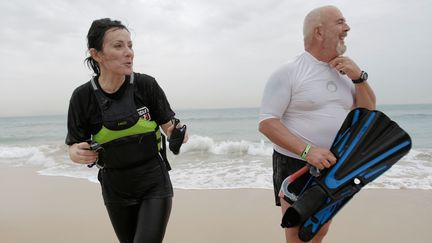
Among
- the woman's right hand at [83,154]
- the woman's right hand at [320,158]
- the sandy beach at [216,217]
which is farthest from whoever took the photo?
the sandy beach at [216,217]

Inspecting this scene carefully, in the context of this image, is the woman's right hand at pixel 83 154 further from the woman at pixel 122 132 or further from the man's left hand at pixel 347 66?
the man's left hand at pixel 347 66

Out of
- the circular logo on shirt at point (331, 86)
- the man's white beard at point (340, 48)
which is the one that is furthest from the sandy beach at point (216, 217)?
the man's white beard at point (340, 48)

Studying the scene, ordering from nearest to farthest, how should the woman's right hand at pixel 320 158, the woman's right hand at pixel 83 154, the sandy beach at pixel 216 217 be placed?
the woman's right hand at pixel 320 158 → the woman's right hand at pixel 83 154 → the sandy beach at pixel 216 217

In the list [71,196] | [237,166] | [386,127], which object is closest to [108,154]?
[386,127]

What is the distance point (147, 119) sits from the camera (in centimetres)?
233

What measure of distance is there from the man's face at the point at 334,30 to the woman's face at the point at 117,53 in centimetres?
124

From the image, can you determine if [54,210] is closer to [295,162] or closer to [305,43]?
[295,162]

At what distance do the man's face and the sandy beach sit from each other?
2.72 meters

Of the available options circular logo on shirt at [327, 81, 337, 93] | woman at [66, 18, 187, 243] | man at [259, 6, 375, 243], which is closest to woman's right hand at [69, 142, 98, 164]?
woman at [66, 18, 187, 243]

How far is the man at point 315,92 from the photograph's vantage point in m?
2.09

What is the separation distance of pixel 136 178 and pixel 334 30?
1.57 m

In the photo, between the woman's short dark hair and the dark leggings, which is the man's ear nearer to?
the woman's short dark hair

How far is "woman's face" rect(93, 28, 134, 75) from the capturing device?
220 centimetres

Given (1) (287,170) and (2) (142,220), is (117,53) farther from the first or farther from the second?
(1) (287,170)
